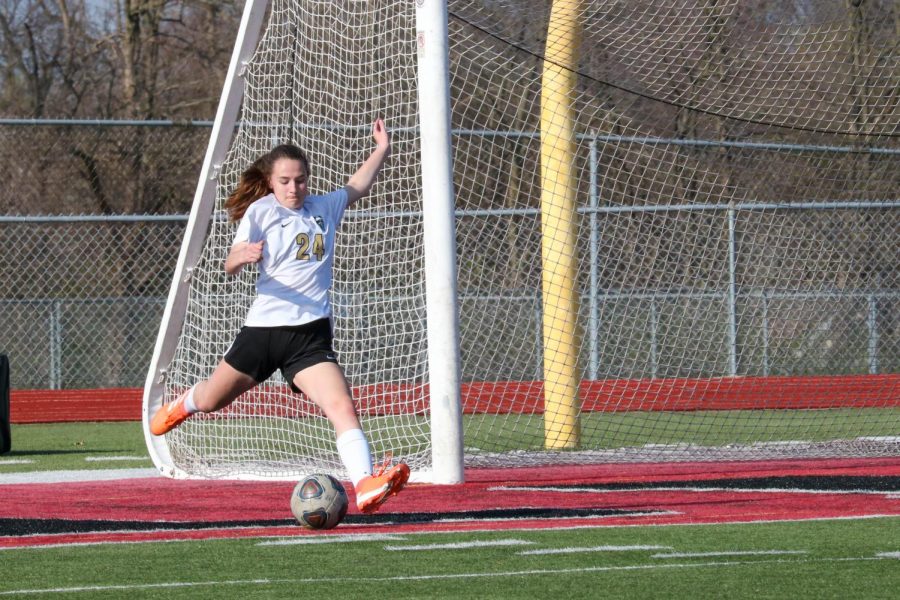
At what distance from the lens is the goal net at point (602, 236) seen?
341 inches

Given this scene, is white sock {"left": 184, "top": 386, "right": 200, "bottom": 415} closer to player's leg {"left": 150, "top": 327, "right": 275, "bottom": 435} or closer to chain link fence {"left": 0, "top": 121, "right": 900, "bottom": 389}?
player's leg {"left": 150, "top": 327, "right": 275, "bottom": 435}

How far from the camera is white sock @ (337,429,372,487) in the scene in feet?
19.3

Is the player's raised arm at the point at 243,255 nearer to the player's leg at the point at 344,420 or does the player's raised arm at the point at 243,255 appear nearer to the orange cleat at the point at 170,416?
the player's leg at the point at 344,420

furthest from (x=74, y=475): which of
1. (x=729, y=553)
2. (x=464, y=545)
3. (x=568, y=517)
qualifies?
(x=729, y=553)

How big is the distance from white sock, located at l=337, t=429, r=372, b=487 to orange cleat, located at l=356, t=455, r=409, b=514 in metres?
0.12

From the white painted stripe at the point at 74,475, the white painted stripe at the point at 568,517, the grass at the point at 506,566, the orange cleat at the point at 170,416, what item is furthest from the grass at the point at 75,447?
the grass at the point at 506,566

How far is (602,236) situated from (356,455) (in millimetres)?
7016

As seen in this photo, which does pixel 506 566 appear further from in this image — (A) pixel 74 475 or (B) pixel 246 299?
(A) pixel 74 475

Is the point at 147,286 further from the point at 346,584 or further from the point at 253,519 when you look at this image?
the point at 346,584

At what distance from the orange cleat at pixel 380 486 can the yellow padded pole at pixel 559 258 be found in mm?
4118

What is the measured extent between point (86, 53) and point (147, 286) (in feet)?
26.0

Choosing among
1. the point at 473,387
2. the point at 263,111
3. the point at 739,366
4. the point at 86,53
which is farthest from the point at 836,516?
the point at 86,53

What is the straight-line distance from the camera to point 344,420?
600 cm

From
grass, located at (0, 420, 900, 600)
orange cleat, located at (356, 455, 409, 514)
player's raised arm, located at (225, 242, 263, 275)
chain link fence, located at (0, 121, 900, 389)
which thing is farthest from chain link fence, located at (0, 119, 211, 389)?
grass, located at (0, 420, 900, 600)
